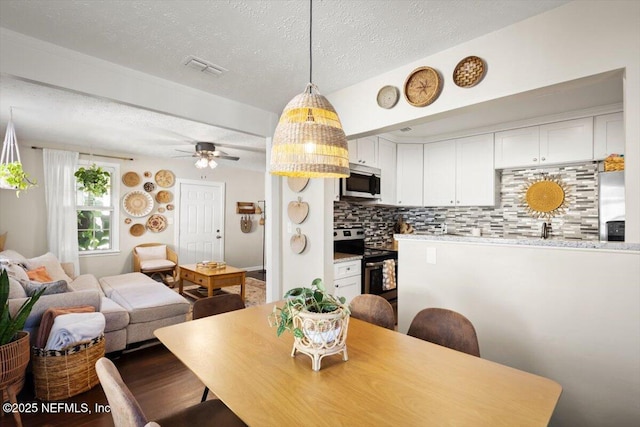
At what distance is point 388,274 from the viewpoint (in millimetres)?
3924

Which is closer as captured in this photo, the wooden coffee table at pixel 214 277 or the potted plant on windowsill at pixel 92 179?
the wooden coffee table at pixel 214 277

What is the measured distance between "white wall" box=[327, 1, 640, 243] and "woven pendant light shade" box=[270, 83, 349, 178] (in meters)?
1.17

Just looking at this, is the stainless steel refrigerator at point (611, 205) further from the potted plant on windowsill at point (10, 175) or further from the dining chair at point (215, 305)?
the potted plant on windowsill at point (10, 175)

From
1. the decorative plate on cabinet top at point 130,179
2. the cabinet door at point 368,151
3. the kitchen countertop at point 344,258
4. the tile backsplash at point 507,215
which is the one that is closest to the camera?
the tile backsplash at point 507,215

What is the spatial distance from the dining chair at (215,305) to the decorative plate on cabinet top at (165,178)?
4.45 metres

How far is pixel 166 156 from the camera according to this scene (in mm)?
5598

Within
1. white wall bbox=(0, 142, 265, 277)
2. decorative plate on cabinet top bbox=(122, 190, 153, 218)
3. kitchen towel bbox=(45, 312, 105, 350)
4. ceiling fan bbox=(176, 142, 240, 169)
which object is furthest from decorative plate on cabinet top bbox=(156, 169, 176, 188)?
kitchen towel bbox=(45, 312, 105, 350)

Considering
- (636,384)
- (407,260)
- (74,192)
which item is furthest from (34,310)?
(636,384)

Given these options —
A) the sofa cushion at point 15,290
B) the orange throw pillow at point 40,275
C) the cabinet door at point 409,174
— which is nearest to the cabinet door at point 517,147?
the cabinet door at point 409,174

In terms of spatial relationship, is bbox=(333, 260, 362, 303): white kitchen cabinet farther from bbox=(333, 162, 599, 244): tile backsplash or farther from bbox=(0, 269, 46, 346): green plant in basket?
bbox=(0, 269, 46, 346): green plant in basket

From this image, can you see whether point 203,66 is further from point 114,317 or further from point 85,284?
point 85,284

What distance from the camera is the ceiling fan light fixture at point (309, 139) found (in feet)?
4.33

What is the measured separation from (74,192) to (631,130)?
6.30m

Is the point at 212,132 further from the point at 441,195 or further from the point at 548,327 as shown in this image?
the point at 548,327
